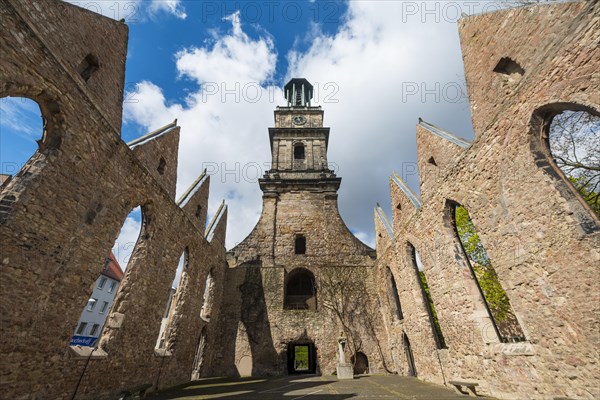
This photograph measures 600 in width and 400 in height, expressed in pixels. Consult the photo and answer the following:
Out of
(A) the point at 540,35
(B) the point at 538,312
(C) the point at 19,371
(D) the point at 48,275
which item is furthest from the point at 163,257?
(A) the point at 540,35

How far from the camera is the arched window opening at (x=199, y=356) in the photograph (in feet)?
38.0

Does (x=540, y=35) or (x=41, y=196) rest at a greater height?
(x=540, y=35)

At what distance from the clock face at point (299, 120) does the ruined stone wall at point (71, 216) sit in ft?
52.0

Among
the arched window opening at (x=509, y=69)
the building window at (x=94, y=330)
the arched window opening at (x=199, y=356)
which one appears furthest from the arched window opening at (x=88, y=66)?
the building window at (x=94, y=330)

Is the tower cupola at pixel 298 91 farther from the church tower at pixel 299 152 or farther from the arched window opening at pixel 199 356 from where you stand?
the arched window opening at pixel 199 356

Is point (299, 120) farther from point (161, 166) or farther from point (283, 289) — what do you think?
point (161, 166)

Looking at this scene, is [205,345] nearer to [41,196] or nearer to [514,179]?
[41,196]

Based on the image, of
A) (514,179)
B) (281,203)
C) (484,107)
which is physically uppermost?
(281,203)

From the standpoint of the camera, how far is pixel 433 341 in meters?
8.46

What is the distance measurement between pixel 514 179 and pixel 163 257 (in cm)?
907

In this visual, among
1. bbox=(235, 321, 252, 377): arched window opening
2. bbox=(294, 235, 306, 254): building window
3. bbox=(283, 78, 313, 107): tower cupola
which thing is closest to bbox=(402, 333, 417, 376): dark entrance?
bbox=(235, 321, 252, 377): arched window opening

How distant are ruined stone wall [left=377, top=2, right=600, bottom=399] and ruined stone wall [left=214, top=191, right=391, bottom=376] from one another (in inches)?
222

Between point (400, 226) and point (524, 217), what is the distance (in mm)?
5919

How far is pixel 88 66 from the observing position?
21.0ft
